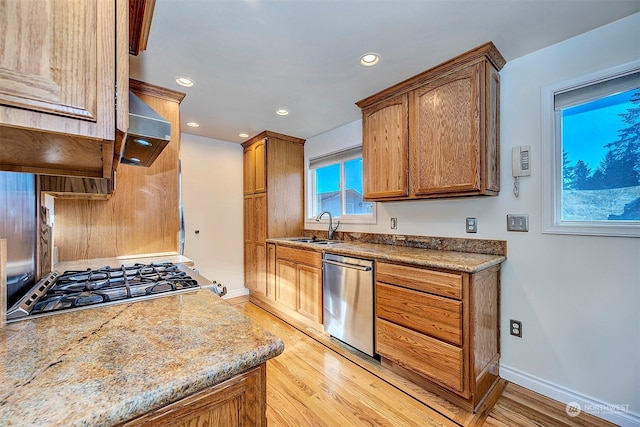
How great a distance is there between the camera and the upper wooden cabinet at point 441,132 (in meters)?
1.91

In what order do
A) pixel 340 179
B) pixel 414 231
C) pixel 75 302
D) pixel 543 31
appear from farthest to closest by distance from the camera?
pixel 340 179 < pixel 414 231 < pixel 543 31 < pixel 75 302

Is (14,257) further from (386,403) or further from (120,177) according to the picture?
(386,403)

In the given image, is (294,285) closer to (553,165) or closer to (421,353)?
(421,353)

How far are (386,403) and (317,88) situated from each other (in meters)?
2.55

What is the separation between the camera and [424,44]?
1847mm

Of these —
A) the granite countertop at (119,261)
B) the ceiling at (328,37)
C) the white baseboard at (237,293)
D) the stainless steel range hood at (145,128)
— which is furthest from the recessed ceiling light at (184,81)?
the white baseboard at (237,293)

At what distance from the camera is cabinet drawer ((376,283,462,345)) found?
1.70 m

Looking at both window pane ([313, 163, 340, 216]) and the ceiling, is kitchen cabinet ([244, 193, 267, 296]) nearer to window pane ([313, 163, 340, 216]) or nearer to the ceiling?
window pane ([313, 163, 340, 216])

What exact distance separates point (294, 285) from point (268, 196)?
4.24ft

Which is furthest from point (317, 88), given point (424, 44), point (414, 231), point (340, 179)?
point (414, 231)

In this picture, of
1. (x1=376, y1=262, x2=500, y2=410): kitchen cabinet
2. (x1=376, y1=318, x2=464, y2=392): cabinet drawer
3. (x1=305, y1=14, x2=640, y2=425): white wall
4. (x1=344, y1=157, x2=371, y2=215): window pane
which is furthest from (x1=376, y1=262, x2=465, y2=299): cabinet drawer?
(x1=344, y1=157, x2=371, y2=215): window pane

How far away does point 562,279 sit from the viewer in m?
1.79

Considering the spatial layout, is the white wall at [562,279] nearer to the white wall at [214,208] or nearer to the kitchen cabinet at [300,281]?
the kitchen cabinet at [300,281]

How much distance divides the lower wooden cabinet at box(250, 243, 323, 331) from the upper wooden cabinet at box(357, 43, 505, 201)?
1028 mm
